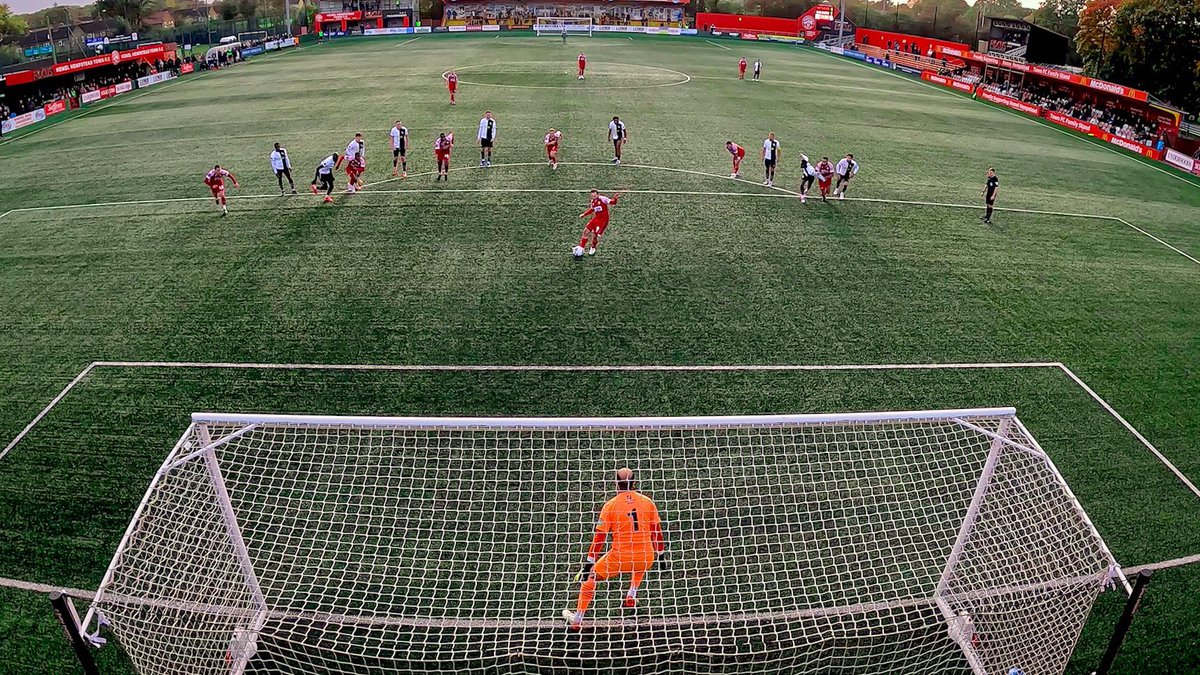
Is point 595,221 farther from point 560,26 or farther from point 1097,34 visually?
point 560,26

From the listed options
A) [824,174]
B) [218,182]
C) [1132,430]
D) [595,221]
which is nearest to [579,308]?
[595,221]

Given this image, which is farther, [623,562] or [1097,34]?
[1097,34]

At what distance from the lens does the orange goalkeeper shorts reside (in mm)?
7105

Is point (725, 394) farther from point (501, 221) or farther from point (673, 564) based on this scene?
point (501, 221)

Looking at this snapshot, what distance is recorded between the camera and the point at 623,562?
718cm

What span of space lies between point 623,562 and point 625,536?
0.85 ft

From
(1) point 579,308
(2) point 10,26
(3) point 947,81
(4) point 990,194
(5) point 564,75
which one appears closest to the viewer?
(1) point 579,308

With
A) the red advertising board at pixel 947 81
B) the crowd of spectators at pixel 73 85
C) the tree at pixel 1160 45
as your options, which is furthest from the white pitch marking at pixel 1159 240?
the crowd of spectators at pixel 73 85

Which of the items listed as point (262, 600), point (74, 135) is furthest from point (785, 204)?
point (74, 135)

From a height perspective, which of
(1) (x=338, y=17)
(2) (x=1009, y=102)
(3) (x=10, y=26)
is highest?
(1) (x=338, y=17)

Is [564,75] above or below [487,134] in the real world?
above

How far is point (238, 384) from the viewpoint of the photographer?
11.9 meters

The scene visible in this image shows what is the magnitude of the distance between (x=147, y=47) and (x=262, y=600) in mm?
49267

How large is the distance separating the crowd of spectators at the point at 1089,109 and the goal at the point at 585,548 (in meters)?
31.6
